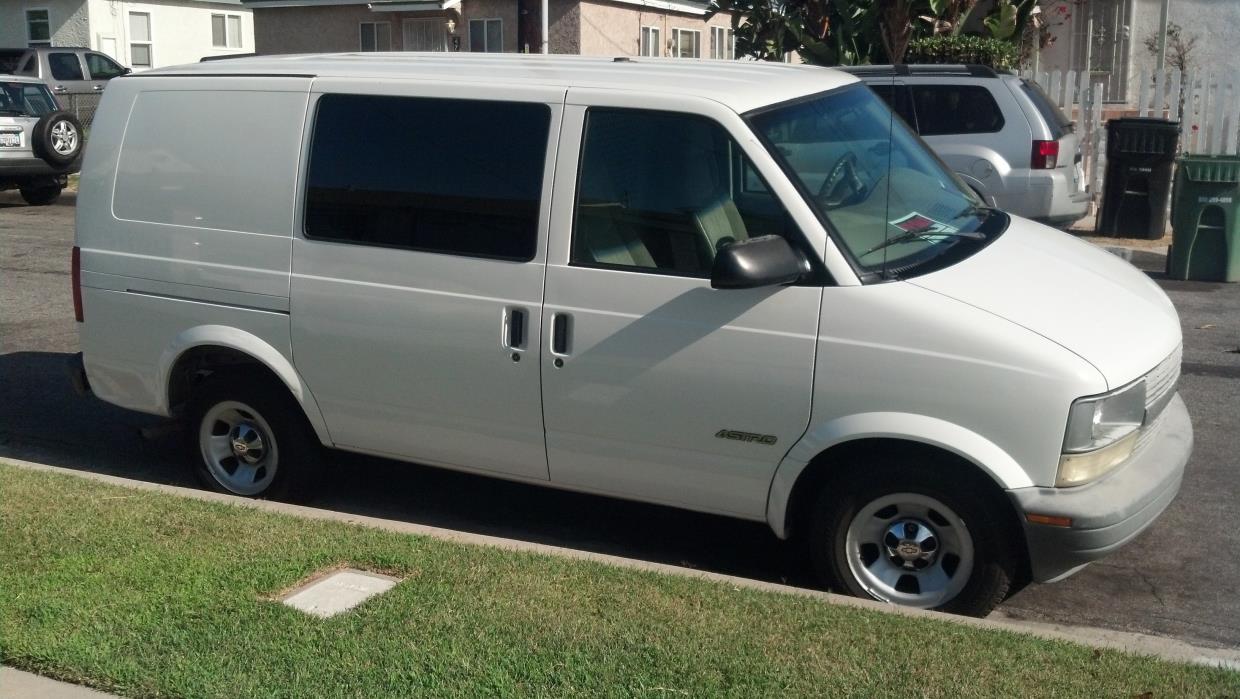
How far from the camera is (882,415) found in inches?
188

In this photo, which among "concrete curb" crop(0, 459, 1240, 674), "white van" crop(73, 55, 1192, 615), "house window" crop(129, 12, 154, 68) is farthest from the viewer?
"house window" crop(129, 12, 154, 68)

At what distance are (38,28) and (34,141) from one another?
1915cm

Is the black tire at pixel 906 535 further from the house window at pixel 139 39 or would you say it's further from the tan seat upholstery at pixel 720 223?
the house window at pixel 139 39

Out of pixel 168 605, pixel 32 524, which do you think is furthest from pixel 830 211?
pixel 32 524

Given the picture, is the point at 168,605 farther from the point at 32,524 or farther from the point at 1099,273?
the point at 1099,273

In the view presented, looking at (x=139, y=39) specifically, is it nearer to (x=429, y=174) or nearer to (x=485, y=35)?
(x=485, y=35)

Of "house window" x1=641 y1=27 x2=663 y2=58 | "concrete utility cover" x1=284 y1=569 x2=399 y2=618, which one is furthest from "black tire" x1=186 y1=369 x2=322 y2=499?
"house window" x1=641 y1=27 x2=663 y2=58

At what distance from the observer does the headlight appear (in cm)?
455

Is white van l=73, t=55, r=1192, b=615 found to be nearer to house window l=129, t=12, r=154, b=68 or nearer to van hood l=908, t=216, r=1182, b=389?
van hood l=908, t=216, r=1182, b=389

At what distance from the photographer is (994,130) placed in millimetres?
12742

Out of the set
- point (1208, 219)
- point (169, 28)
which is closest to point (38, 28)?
point (169, 28)

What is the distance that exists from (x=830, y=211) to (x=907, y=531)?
4.05ft

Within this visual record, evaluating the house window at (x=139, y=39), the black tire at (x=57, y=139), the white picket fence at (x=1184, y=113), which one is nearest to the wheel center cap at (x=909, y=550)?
the white picket fence at (x=1184, y=113)

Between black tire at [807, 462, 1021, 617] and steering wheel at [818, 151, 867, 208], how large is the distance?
3.41ft
